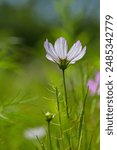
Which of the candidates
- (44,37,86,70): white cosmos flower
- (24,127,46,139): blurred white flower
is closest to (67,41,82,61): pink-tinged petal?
(44,37,86,70): white cosmos flower

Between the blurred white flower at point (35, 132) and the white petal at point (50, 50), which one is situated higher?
the white petal at point (50, 50)

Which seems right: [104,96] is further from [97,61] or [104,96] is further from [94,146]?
[97,61]

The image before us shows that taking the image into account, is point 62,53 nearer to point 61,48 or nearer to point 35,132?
point 61,48

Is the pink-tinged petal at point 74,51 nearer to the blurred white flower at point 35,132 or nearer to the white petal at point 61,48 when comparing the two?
the white petal at point 61,48

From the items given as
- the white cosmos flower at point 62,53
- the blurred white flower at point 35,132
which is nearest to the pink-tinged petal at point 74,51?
the white cosmos flower at point 62,53

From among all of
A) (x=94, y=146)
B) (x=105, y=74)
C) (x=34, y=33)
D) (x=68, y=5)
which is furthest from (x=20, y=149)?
(x=34, y=33)

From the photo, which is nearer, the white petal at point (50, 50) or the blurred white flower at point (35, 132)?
the white petal at point (50, 50)

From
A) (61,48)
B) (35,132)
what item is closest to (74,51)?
(61,48)

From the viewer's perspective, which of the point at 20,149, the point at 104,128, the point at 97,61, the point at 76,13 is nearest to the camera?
the point at 104,128
